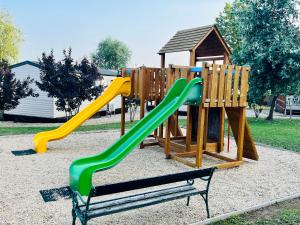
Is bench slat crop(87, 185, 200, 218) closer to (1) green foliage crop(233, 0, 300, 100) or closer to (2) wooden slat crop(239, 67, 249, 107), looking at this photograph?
(2) wooden slat crop(239, 67, 249, 107)

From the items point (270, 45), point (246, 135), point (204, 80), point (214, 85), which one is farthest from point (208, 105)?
point (270, 45)

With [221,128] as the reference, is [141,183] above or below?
below

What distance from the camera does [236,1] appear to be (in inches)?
1330

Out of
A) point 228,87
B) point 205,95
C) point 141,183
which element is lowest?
point 141,183

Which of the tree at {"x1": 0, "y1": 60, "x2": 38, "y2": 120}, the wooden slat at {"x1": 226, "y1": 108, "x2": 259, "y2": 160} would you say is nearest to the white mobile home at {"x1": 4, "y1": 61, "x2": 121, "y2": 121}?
the tree at {"x1": 0, "y1": 60, "x2": 38, "y2": 120}

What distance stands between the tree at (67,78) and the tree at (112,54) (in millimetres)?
54214

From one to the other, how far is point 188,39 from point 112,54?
60.8m

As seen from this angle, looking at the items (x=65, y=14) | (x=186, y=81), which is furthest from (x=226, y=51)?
(x=65, y=14)

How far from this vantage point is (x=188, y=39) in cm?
1159

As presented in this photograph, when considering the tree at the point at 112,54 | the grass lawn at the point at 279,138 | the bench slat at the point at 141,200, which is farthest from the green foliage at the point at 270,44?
the tree at the point at 112,54

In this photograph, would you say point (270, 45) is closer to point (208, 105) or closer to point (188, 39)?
point (188, 39)

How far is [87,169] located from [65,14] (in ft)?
123

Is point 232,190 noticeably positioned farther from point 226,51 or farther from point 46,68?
point 46,68

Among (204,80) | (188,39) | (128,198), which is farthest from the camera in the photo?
(188,39)
